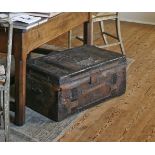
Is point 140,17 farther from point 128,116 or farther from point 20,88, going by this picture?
point 20,88

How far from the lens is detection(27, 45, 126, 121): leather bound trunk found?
1.95 m

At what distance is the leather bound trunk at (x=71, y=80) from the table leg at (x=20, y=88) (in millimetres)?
161

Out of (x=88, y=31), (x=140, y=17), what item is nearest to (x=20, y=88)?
(x=88, y=31)

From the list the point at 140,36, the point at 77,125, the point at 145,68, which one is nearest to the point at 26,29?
the point at 77,125

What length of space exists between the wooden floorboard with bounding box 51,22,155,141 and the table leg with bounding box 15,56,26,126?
1.05 ft

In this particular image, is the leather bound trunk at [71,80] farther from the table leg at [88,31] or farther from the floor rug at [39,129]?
the table leg at [88,31]

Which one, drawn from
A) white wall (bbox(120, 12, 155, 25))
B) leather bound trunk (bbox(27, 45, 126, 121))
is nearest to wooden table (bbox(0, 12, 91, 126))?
leather bound trunk (bbox(27, 45, 126, 121))

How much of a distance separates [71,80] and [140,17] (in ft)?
9.76

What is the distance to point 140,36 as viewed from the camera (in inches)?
159

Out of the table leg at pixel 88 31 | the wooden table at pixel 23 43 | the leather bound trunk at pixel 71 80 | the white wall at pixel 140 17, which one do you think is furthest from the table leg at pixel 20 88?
the white wall at pixel 140 17

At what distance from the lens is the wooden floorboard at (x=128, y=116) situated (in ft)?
6.24

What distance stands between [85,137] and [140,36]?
2.48 m

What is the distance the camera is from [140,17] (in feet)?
15.1
